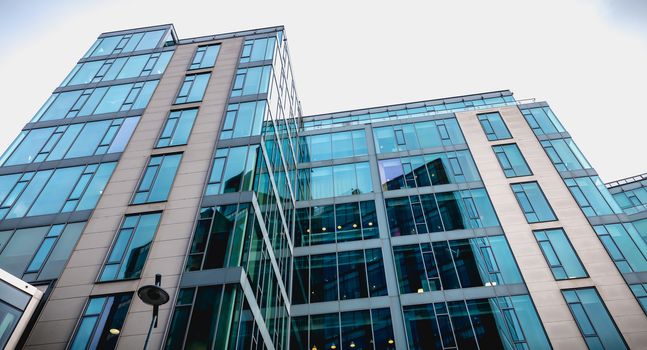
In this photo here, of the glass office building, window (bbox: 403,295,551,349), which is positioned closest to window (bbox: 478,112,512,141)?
the glass office building

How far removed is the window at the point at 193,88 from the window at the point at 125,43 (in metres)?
8.48

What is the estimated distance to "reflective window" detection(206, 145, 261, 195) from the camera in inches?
883

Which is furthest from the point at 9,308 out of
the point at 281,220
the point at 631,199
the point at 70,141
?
the point at 631,199

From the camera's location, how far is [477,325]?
26375mm

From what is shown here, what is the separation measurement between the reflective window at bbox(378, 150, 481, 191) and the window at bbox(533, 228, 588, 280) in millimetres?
6939

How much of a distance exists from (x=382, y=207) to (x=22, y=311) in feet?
80.0

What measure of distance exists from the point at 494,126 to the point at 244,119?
23356 millimetres

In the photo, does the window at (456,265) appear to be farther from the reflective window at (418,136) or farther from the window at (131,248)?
the window at (131,248)

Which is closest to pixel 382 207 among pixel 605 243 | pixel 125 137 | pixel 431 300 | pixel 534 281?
pixel 431 300

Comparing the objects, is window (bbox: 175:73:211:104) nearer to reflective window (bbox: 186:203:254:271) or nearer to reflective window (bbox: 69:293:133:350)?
reflective window (bbox: 186:203:254:271)

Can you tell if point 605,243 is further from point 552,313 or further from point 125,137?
point 125,137

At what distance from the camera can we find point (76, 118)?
30.7m

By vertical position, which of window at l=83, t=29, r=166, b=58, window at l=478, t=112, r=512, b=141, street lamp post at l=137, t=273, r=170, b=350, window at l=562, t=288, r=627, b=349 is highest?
window at l=83, t=29, r=166, b=58

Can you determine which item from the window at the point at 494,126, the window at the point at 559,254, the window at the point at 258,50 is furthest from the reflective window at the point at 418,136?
the window at the point at 258,50
